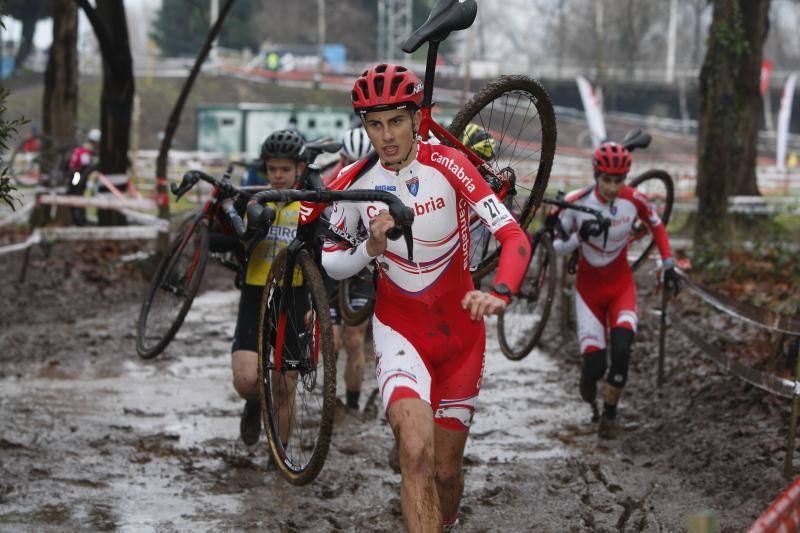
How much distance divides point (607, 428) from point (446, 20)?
4.27 meters

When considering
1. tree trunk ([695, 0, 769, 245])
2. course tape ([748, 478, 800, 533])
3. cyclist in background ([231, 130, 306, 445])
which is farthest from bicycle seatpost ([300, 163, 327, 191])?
tree trunk ([695, 0, 769, 245])

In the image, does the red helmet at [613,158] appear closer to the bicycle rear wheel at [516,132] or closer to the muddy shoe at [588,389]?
the bicycle rear wheel at [516,132]

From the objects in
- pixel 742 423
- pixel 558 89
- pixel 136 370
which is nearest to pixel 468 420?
pixel 742 423

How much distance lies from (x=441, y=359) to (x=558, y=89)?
2421 inches

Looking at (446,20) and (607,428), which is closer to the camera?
(446,20)

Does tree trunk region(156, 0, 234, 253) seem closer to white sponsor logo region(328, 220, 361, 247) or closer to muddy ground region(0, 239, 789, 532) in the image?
muddy ground region(0, 239, 789, 532)

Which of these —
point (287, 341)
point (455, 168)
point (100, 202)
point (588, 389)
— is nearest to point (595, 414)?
point (588, 389)

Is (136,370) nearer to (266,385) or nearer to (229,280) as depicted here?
(266,385)

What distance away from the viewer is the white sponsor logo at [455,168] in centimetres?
527

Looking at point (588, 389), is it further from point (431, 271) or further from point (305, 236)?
point (305, 236)

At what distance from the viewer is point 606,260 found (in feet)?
30.0

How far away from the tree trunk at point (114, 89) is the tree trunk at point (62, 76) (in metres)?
0.93

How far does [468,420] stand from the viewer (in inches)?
213

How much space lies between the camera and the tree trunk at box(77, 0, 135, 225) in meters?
17.1
